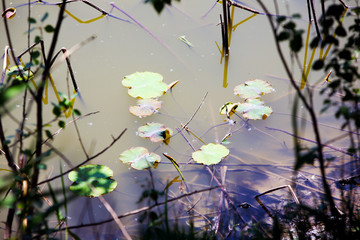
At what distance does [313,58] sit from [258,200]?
116cm

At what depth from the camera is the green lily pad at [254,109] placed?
84.7 inches

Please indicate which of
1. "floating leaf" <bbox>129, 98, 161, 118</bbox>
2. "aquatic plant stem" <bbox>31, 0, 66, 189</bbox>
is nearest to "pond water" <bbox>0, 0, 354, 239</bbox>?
"floating leaf" <bbox>129, 98, 161, 118</bbox>

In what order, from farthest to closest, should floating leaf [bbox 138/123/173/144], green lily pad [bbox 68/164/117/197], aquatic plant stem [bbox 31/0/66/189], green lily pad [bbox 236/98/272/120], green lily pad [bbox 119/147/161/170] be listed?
1. green lily pad [bbox 236/98/272/120]
2. floating leaf [bbox 138/123/173/144]
3. green lily pad [bbox 119/147/161/170]
4. green lily pad [bbox 68/164/117/197]
5. aquatic plant stem [bbox 31/0/66/189]

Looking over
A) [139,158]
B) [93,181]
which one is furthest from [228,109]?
[93,181]

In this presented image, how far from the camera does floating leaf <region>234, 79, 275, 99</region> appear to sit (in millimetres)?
2244

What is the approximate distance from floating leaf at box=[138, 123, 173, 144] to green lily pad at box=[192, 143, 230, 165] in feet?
0.67

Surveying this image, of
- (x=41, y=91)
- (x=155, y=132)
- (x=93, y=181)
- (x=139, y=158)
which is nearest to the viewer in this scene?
(x=41, y=91)

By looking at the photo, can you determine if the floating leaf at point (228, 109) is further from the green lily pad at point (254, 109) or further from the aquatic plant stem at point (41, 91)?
the aquatic plant stem at point (41, 91)

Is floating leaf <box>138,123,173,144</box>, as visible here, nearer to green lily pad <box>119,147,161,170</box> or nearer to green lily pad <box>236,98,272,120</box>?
green lily pad <box>119,147,161,170</box>

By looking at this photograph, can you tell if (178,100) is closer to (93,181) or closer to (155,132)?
(155,132)

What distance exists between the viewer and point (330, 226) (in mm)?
1409

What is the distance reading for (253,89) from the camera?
7.44ft

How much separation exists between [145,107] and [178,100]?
22 centimetres

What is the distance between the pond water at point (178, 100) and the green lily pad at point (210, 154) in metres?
0.05
